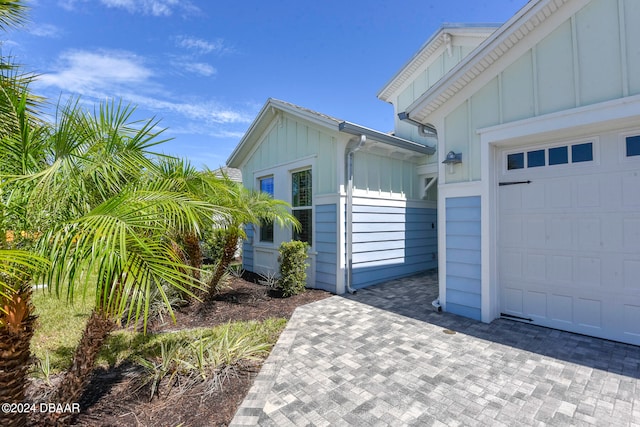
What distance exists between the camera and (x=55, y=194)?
2.04 m

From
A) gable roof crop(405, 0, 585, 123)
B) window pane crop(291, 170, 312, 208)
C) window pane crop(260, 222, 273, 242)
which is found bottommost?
window pane crop(260, 222, 273, 242)

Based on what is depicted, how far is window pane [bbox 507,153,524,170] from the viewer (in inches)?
183

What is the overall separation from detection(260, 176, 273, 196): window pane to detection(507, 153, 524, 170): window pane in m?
6.19

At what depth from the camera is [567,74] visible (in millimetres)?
3998

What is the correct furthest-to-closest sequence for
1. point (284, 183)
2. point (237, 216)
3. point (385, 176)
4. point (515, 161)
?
point (284, 183) < point (385, 176) < point (237, 216) < point (515, 161)

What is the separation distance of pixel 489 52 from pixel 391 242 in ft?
15.0

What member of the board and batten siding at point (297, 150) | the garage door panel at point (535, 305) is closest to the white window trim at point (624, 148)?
the garage door panel at point (535, 305)

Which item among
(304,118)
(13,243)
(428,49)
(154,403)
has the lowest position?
(154,403)

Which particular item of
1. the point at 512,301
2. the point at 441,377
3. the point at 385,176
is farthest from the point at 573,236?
the point at 385,176

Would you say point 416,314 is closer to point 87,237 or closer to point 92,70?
point 87,237

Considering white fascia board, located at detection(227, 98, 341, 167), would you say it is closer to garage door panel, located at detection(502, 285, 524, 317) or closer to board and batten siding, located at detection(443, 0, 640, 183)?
board and batten siding, located at detection(443, 0, 640, 183)

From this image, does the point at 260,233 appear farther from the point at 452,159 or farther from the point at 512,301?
the point at 512,301

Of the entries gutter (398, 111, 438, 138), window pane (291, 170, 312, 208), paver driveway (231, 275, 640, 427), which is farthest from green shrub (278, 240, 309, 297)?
gutter (398, 111, 438, 138)

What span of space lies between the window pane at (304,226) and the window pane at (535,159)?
15.5 ft
